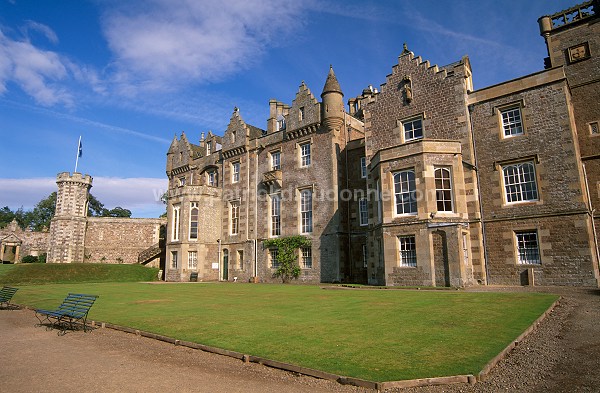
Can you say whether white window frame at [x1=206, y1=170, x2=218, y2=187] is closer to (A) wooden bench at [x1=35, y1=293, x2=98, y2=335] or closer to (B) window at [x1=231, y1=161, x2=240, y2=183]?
(B) window at [x1=231, y1=161, x2=240, y2=183]

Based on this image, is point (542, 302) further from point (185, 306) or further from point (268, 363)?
point (185, 306)

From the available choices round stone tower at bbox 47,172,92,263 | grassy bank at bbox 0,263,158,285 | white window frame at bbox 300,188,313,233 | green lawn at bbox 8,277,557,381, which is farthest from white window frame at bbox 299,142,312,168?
round stone tower at bbox 47,172,92,263

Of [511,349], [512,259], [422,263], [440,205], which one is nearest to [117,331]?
[511,349]

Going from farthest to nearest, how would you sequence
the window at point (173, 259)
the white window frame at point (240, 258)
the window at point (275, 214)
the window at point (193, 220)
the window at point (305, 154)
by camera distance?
the window at point (173, 259)
the window at point (193, 220)
the white window frame at point (240, 258)
the window at point (275, 214)
the window at point (305, 154)

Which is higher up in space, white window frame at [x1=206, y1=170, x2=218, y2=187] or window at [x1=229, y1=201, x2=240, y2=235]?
white window frame at [x1=206, y1=170, x2=218, y2=187]

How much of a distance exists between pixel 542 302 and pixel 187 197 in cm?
3140

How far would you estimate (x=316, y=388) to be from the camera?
19.8 ft

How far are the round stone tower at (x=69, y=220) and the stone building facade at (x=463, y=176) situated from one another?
107 ft

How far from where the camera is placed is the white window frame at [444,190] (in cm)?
2170

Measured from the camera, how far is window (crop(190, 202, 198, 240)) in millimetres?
37812

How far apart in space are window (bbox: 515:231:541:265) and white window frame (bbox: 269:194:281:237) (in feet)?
59.7

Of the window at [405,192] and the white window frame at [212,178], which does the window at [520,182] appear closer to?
the window at [405,192]

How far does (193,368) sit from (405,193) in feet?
57.5

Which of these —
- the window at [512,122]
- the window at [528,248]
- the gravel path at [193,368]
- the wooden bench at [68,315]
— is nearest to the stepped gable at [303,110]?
the window at [512,122]
